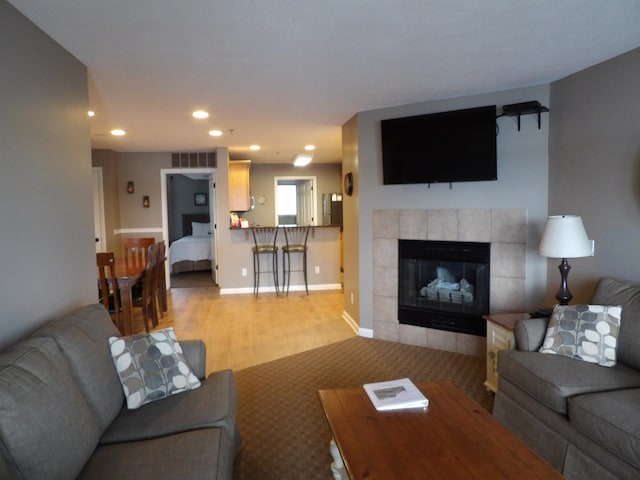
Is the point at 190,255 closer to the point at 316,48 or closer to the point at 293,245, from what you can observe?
the point at 293,245

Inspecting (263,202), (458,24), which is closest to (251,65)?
(458,24)

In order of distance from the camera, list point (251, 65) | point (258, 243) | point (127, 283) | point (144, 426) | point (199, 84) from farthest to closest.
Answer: point (258, 243) → point (127, 283) → point (199, 84) → point (251, 65) → point (144, 426)

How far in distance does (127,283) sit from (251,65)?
95.4 inches

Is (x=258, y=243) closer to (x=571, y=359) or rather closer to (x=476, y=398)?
(x=476, y=398)

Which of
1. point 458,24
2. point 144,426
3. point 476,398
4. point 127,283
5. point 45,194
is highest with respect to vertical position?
point 458,24

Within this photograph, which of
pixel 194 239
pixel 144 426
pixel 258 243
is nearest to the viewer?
pixel 144 426

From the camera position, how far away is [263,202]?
8562mm

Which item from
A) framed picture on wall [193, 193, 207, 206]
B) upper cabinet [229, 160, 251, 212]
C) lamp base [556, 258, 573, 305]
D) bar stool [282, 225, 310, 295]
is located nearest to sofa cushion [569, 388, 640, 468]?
lamp base [556, 258, 573, 305]

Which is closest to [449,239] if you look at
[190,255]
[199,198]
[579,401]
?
[579,401]

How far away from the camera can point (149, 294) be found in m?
4.63

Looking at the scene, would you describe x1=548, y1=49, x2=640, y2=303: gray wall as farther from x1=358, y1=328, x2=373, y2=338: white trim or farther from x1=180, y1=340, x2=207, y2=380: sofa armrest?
x1=180, y1=340, x2=207, y2=380: sofa armrest

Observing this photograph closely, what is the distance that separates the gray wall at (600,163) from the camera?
104 inches

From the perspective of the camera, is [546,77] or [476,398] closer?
[476,398]

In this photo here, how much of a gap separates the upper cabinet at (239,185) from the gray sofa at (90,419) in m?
4.79
